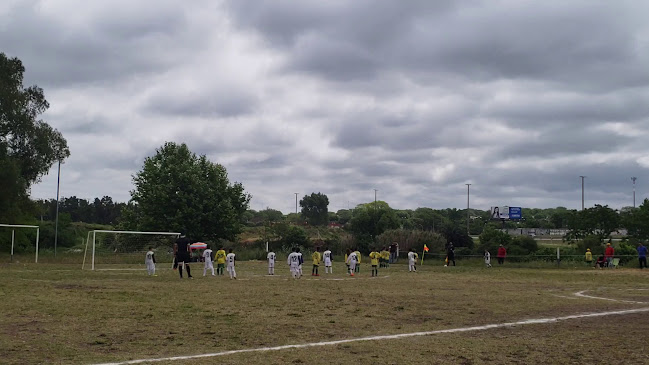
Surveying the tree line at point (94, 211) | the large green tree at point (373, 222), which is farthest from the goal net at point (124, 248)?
the tree line at point (94, 211)

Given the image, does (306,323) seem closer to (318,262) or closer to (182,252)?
(182,252)

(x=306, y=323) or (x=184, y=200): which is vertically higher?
(x=184, y=200)

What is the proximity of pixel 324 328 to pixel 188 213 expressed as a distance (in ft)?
165

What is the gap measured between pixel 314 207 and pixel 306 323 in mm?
138677

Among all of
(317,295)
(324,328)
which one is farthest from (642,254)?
(324,328)

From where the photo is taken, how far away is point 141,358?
9.92 m

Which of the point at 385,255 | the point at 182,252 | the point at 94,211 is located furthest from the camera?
the point at 94,211

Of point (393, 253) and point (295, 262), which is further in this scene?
point (393, 253)

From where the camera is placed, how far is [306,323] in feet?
45.9

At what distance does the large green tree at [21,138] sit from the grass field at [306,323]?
31.0 m

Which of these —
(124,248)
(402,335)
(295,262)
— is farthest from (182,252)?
(124,248)

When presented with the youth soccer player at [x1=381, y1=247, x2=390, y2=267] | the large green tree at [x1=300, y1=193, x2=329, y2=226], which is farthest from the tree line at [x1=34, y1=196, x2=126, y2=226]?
Answer: the youth soccer player at [x1=381, y1=247, x2=390, y2=267]

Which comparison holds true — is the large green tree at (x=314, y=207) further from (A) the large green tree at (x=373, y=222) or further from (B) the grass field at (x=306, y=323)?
(B) the grass field at (x=306, y=323)

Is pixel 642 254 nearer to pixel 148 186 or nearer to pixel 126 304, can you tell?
pixel 126 304
